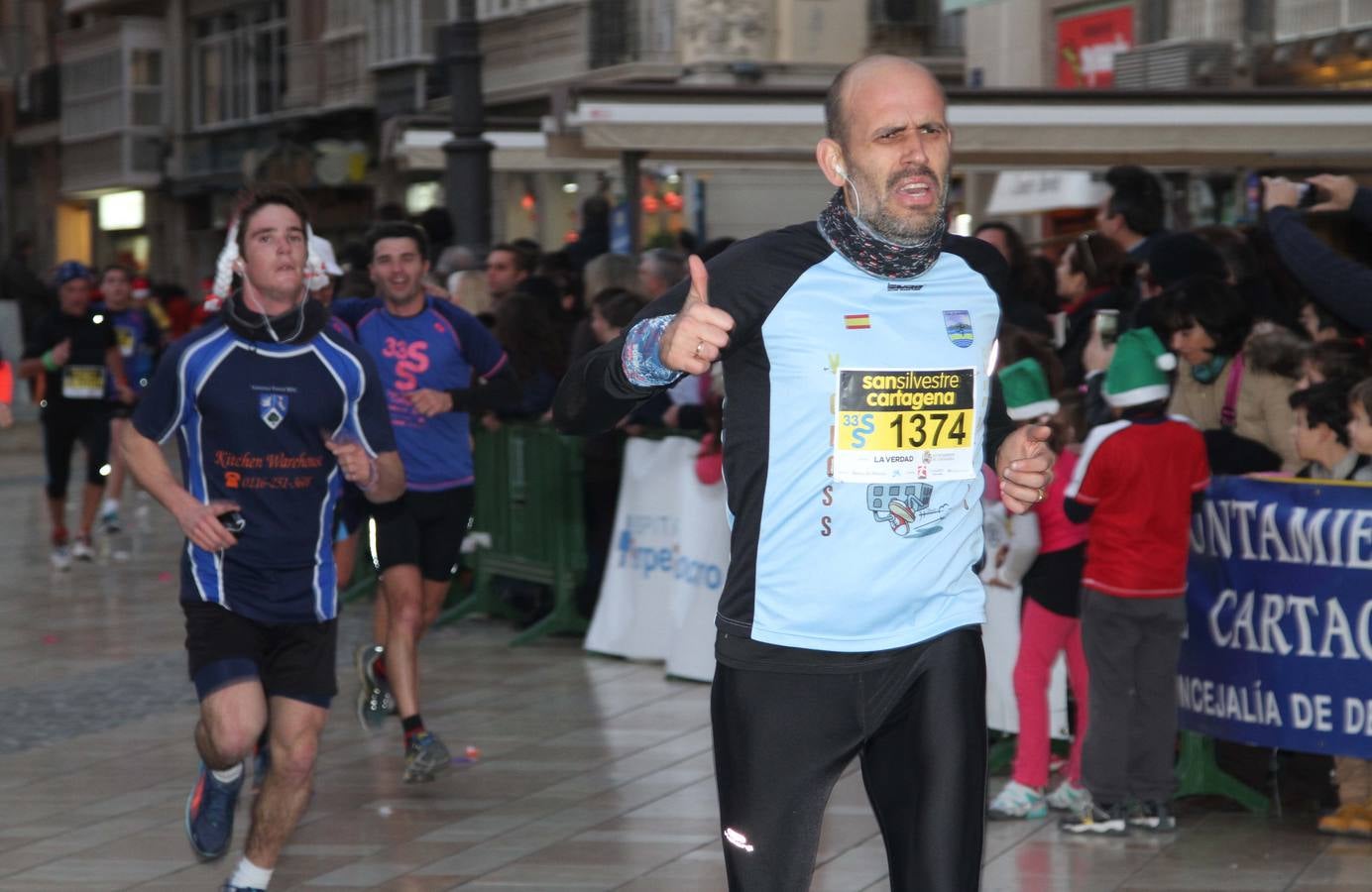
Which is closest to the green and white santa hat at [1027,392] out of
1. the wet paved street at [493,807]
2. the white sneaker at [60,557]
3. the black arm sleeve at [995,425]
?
the wet paved street at [493,807]

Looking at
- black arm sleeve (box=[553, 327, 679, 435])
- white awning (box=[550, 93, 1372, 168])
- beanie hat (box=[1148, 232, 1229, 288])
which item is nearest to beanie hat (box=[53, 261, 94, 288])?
white awning (box=[550, 93, 1372, 168])

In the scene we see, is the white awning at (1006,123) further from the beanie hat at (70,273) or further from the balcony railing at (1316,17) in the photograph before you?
the balcony railing at (1316,17)

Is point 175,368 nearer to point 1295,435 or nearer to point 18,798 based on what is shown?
point 18,798

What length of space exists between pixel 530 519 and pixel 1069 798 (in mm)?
5079

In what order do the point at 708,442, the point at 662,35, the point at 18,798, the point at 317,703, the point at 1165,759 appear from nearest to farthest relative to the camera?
the point at 317,703
the point at 1165,759
the point at 18,798
the point at 708,442
the point at 662,35

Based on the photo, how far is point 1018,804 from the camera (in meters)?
7.45

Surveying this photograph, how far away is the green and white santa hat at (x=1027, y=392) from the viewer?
24.9ft

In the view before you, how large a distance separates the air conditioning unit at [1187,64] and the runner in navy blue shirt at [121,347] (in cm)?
944

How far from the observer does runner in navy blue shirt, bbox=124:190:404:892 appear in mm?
5984

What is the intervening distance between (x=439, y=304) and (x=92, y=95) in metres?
42.0

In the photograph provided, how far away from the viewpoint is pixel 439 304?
923 centimetres

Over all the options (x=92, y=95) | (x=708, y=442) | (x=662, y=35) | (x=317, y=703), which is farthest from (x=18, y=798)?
(x=92, y=95)

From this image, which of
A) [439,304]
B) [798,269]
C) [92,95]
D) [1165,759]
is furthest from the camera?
[92,95]

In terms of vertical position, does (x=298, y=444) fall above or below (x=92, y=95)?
below
